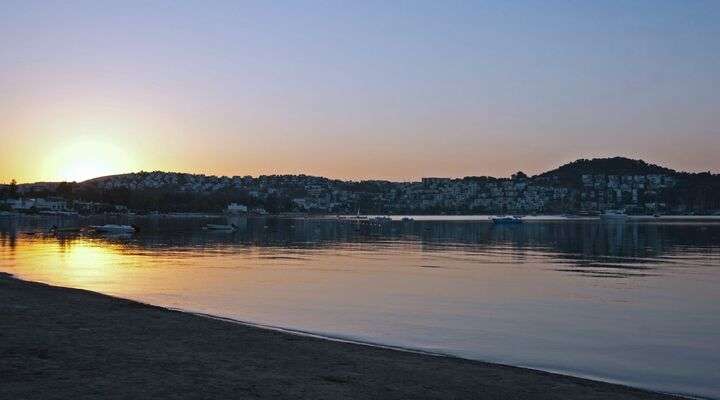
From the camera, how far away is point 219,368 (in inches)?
533

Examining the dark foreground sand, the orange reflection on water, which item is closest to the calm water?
the orange reflection on water

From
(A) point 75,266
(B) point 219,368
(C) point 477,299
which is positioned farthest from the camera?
(A) point 75,266

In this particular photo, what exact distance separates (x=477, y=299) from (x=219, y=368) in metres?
17.7

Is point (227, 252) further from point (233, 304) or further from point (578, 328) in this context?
point (578, 328)

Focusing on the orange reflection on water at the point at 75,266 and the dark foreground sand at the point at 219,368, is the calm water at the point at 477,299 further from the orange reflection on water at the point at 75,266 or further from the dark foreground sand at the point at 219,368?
the dark foreground sand at the point at 219,368

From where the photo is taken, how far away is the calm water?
18625mm

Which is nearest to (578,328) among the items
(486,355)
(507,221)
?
(486,355)

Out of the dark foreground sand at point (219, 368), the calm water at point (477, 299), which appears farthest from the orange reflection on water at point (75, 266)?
the dark foreground sand at point (219, 368)

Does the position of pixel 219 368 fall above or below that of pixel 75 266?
above

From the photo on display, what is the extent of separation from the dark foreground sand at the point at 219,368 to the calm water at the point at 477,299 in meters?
2.73

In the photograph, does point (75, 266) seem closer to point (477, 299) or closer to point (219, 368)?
point (477, 299)

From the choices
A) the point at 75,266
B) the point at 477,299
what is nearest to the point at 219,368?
the point at 477,299

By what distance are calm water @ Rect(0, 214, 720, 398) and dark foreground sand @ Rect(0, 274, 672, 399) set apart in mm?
2731

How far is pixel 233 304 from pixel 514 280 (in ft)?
54.4
